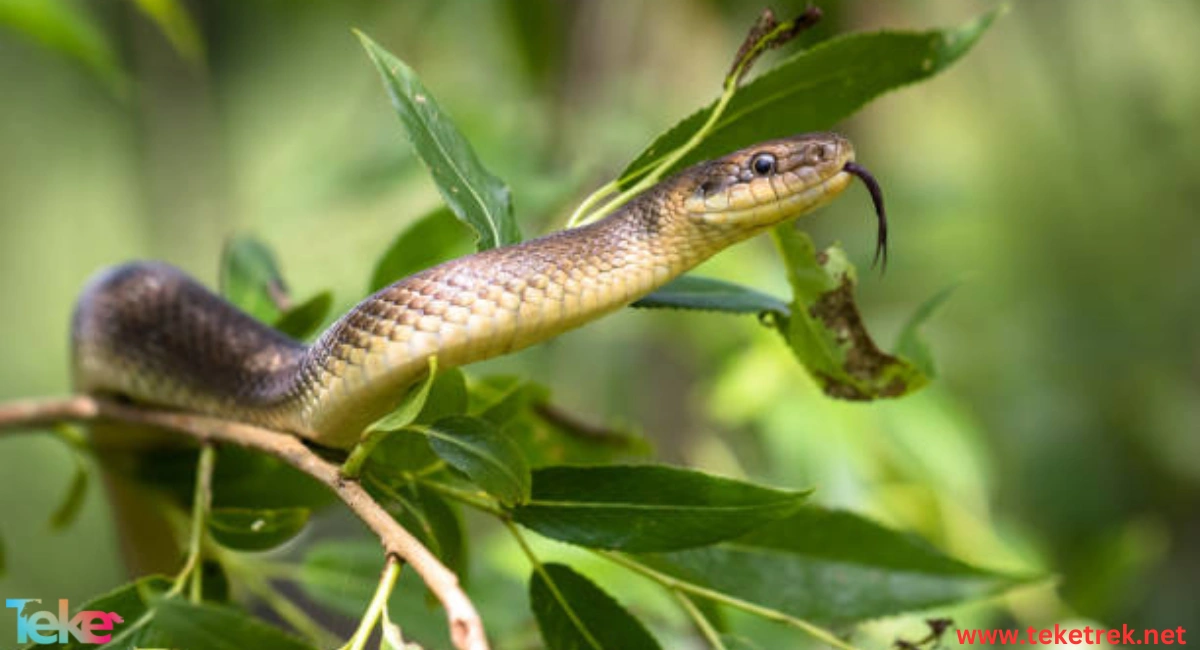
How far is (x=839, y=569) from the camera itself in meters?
1.32

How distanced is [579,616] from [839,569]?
321 mm

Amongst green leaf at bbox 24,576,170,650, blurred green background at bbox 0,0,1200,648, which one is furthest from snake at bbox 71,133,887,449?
blurred green background at bbox 0,0,1200,648

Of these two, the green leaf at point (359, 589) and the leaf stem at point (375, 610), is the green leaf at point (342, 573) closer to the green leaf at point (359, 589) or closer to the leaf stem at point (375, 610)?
the green leaf at point (359, 589)

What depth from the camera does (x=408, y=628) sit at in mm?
1578

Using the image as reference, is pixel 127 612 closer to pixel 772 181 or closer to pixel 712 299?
pixel 712 299

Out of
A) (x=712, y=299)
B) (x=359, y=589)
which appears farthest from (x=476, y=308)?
(x=359, y=589)

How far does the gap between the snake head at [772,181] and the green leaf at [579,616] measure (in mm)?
394

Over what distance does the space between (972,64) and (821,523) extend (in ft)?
12.2

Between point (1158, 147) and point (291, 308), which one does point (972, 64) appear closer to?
point (1158, 147)

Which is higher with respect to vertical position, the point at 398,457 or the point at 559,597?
the point at 398,457

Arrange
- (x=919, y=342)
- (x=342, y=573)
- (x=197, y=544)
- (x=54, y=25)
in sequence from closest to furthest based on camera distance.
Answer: (x=197, y=544), (x=919, y=342), (x=342, y=573), (x=54, y=25)

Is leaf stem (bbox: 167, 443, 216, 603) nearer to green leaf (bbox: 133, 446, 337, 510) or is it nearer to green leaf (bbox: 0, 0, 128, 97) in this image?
green leaf (bbox: 133, 446, 337, 510)

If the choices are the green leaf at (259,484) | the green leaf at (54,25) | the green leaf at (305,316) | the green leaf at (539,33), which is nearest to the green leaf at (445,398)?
the green leaf at (259,484)

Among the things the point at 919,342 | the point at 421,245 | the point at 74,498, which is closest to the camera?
the point at 919,342
